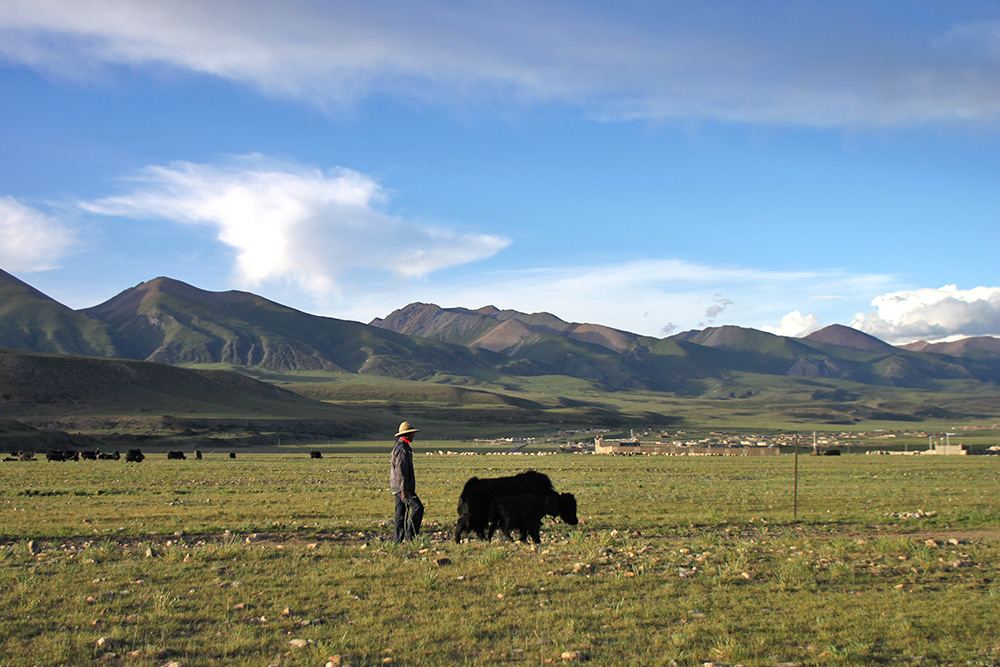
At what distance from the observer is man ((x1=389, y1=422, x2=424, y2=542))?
1237 centimetres

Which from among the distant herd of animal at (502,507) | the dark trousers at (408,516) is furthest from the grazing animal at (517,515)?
the dark trousers at (408,516)

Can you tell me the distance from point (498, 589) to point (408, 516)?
397 cm

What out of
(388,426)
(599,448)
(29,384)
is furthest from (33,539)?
(388,426)

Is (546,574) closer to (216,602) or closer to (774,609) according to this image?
(774,609)

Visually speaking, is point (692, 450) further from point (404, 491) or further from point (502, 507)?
point (404, 491)

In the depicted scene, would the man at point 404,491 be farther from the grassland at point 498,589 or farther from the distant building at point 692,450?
the distant building at point 692,450

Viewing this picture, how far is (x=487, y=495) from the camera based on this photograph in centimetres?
1313

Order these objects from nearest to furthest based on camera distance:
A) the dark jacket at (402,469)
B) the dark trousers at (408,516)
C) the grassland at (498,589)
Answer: the grassland at (498,589), the dark jacket at (402,469), the dark trousers at (408,516)

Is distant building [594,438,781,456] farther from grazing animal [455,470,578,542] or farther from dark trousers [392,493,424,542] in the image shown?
dark trousers [392,493,424,542]

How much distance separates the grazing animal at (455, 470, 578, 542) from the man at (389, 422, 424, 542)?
771mm

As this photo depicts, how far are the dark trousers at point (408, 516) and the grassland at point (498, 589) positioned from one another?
0.57 metres

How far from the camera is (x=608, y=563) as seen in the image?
34.3 ft

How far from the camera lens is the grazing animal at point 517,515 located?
12.8m

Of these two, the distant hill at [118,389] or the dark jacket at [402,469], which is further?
the distant hill at [118,389]
